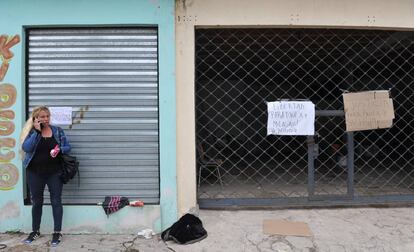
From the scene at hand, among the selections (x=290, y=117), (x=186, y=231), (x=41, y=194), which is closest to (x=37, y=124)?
(x=41, y=194)

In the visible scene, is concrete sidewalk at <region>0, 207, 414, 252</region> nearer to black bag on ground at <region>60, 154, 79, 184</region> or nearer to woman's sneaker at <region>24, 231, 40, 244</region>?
woman's sneaker at <region>24, 231, 40, 244</region>

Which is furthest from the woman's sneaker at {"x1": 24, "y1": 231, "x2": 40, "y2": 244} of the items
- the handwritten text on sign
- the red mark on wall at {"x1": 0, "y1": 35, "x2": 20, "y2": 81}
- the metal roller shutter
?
the handwritten text on sign

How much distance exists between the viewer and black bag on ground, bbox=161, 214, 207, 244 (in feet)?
15.5

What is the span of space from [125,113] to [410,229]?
3.80m

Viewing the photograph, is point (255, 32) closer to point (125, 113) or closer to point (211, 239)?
point (125, 113)

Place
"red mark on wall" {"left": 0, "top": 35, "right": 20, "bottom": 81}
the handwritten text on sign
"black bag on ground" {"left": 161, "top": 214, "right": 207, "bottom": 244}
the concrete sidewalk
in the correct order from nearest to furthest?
1. the concrete sidewalk
2. "black bag on ground" {"left": 161, "top": 214, "right": 207, "bottom": 244}
3. "red mark on wall" {"left": 0, "top": 35, "right": 20, "bottom": 81}
4. the handwritten text on sign

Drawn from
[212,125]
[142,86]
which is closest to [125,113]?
[142,86]

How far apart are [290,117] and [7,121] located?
364 centimetres

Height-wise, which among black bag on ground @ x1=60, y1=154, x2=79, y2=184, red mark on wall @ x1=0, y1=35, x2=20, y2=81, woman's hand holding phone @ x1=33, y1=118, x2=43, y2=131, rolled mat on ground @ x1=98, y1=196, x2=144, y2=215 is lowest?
rolled mat on ground @ x1=98, y1=196, x2=144, y2=215

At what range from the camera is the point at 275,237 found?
4.78 m

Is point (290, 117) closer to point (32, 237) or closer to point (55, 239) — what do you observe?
point (55, 239)

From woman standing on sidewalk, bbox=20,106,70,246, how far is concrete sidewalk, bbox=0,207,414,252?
0.30 meters

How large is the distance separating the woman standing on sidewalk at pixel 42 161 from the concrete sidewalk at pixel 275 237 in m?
0.30

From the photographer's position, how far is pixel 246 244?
15.4ft
